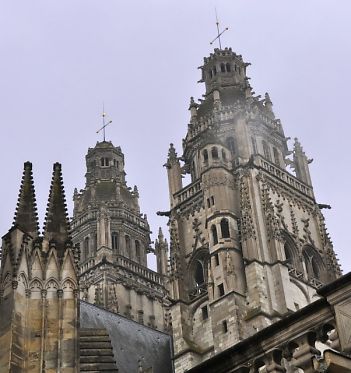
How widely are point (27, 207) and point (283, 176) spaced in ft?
101

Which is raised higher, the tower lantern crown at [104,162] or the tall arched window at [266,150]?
the tower lantern crown at [104,162]

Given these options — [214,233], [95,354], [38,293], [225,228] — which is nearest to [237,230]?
[225,228]

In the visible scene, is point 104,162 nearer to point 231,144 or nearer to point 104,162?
point 104,162

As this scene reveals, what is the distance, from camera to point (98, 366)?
1559 cm

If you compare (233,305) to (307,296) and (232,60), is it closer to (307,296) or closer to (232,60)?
(307,296)

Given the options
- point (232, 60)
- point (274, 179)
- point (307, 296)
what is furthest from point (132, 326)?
point (232, 60)

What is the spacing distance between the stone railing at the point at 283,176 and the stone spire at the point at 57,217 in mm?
28139

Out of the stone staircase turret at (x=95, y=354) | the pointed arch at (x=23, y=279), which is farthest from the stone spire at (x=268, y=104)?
the pointed arch at (x=23, y=279)

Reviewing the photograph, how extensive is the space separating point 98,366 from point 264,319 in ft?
67.3

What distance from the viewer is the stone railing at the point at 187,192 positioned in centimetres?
4262

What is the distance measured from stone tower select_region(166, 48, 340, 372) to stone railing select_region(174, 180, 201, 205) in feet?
0.22

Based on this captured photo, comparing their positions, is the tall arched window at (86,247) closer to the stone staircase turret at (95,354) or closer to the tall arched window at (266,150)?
the tall arched window at (266,150)

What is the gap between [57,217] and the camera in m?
13.3

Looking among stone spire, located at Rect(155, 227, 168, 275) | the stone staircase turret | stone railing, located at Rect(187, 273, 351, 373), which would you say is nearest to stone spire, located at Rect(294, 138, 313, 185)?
stone spire, located at Rect(155, 227, 168, 275)
